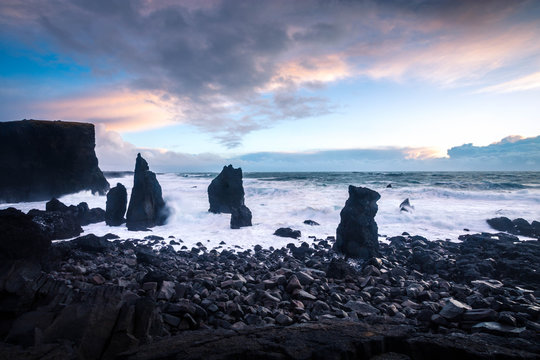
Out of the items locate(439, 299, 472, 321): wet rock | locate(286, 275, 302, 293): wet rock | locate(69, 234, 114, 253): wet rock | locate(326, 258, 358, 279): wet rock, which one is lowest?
locate(326, 258, 358, 279): wet rock

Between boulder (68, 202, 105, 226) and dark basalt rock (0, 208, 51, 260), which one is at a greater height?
dark basalt rock (0, 208, 51, 260)

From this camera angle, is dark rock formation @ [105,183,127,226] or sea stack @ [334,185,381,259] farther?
dark rock formation @ [105,183,127,226]

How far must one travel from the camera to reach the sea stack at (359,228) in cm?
1147

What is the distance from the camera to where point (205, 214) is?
21594 mm

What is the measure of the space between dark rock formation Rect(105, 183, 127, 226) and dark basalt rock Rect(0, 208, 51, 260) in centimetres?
1073

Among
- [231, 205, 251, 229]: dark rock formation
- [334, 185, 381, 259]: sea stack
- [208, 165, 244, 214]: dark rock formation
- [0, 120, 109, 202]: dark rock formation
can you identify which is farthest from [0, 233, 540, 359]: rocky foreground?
[0, 120, 109, 202]: dark rock formation

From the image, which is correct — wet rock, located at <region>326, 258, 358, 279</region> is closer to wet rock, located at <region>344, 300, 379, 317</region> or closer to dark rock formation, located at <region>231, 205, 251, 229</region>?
wet rock, located at <region>344, 300, 379, 317</region>

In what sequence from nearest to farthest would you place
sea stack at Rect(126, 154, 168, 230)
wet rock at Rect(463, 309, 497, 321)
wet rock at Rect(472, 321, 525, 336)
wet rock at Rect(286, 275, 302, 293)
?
wet rock at Rect(472, 321, 525, 336), wet rock at Rect(463, 309, 497, 321), wet rock at Rect(286, 275, 302, 293), sea stack at Rect(126, 154, 168, 230)

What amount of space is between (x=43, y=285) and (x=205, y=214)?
16804 mm

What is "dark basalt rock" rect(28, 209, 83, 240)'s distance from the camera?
1230 centimetres

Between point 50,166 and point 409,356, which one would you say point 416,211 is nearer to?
point 409,356

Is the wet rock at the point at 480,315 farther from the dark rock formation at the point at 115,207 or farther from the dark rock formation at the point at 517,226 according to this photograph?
the dark rock formation at the point at 115,207

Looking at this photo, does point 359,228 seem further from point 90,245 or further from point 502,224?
point 502,224

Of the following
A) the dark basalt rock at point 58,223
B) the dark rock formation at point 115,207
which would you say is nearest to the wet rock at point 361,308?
the dark basalt rock at point 58,223
